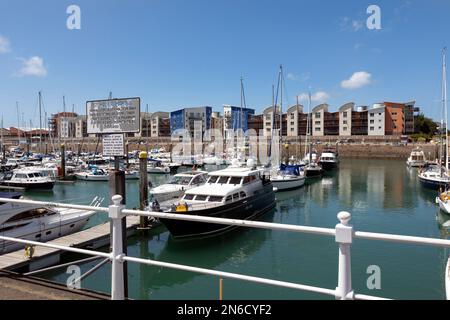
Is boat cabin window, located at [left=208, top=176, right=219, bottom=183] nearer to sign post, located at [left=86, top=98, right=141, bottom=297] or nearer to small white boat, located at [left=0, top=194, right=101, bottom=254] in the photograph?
small white boat, located at [left=0, top=194, right=101, bottom=254]

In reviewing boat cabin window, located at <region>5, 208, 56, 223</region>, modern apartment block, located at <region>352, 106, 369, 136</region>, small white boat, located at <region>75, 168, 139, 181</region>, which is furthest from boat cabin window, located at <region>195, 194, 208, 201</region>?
modern apartment block, located at <region>352, 106, 369, 136</region>

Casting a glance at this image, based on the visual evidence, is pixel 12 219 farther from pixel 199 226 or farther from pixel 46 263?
pixel 199 226

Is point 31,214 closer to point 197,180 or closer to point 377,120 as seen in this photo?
point 197,180

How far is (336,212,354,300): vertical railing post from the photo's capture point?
343 centimetres

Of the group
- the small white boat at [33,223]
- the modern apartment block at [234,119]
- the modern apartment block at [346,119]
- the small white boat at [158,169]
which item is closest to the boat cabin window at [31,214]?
the small white boat at [33,223]

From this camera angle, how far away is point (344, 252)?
3477 millimetres

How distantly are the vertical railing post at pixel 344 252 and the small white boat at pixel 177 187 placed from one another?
896 inches

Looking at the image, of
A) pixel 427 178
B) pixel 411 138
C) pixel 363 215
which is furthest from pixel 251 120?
pixel 363 215

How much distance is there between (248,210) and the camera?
22016 millimetres

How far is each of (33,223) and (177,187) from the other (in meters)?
13.1

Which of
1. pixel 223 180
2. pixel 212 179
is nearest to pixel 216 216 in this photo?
pixel 223 180

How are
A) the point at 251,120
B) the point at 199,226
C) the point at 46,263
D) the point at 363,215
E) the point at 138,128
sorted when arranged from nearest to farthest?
the point at 138,128
the point at 46,263
the point at 199,226
the point at 363,215
the point at 251,120

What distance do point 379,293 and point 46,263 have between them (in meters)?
12.1

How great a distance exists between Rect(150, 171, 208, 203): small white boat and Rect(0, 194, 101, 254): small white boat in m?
8.05
